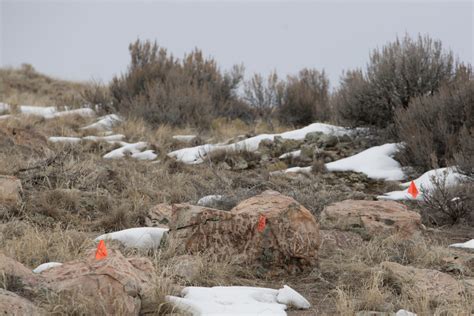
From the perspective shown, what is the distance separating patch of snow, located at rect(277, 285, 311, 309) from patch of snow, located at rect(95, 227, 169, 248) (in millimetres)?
1384

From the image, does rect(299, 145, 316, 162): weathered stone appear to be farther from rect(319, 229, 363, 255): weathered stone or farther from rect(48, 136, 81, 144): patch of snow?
rect(319, 229, 363, 255): weathered stone

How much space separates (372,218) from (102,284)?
324 cm

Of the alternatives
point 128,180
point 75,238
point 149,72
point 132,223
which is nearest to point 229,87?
point 149,72

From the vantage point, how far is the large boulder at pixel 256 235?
406cm

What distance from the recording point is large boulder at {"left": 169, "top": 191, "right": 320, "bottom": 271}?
4059 millimetres

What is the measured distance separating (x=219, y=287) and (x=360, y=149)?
693 centimetres

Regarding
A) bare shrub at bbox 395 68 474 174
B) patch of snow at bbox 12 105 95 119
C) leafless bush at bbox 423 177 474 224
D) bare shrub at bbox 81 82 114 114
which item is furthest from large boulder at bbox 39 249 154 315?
bare shrub at bbox 81 82 114 114

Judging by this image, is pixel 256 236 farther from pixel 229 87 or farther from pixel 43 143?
pixel 229 87

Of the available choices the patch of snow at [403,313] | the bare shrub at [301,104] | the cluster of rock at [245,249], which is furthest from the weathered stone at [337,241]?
the bare shrub at [301,104]

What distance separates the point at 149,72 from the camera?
46.4 ft

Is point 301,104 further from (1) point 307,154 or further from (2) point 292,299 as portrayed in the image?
(2) point 292,299

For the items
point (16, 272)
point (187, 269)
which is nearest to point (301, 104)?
point (187, 269)

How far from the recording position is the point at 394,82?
1026cm

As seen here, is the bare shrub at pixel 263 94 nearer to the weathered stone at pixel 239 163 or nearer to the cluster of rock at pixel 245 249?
the weathered stone at pixel 239 163
